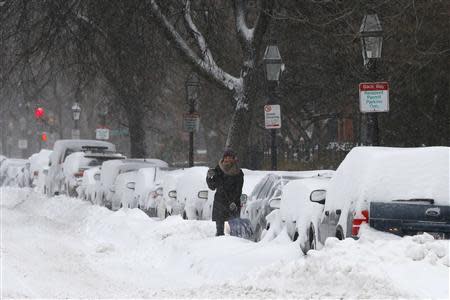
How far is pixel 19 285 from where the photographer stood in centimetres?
1063

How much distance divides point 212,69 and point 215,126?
20.3 m

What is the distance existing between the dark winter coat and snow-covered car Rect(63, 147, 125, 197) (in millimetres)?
14317

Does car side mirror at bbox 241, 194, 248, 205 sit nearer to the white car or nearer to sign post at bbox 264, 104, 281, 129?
sign post at bbox 264, 104, 281, 129

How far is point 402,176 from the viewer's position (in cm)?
1025

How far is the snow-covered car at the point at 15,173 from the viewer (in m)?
42.0

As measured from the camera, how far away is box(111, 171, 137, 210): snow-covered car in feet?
74.7

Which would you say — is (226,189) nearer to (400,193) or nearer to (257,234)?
(257,234)

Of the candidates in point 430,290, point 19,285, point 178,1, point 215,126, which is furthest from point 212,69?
point 215,126

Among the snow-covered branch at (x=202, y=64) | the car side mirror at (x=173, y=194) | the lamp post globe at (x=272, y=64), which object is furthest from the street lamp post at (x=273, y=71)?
the snow-covered branch at (x=202, y=64)

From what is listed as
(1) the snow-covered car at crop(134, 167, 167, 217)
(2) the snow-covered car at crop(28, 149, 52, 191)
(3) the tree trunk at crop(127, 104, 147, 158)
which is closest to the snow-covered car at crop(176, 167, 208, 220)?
(1) the snow-covered car at crop(134, 167, 167, 217)

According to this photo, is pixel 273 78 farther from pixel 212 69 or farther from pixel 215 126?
pixel 215 126

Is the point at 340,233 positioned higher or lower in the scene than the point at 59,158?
lower

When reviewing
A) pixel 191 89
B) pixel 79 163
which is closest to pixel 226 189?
pixel 191 89

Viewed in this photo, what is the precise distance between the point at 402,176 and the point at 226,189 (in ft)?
16.1
